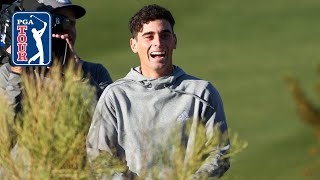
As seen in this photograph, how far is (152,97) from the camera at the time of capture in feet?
9.33

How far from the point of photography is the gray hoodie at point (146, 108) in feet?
8.84

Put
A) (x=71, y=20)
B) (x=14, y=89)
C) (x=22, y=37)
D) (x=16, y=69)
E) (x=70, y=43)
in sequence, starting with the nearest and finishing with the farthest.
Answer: (x=14, y=89) → (x=16, y=69) → (x=70, y=43) → (x=71, y=20) → (x=22, y=37)

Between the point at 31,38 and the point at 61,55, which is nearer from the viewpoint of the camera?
the point at 61,55

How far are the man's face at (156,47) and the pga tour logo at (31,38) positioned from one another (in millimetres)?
666

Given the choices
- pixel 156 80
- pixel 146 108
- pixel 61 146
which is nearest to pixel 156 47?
pixel 156 80

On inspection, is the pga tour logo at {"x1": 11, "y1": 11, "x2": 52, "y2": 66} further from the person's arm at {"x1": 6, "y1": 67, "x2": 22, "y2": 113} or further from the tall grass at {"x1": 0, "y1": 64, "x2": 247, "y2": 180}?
the tall grass at {"x1": 0, "y1": 64, "x2": 247, "y2": 180}

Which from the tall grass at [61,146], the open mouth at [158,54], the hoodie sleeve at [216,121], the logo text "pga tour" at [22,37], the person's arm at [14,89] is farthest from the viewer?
the logo text "pga tour" at [22,37]

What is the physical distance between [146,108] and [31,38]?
1340 millimetres

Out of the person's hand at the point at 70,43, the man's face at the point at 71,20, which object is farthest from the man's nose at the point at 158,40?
the man's face at the point at 71,20

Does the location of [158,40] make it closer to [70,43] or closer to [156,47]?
[156,47]

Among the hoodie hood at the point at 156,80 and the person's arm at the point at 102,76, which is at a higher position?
the hoodie hood at the point at 156,80

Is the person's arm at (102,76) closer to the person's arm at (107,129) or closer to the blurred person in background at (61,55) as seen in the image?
the blurred person in background at (61,55)

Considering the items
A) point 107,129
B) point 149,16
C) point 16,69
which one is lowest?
point 107,129

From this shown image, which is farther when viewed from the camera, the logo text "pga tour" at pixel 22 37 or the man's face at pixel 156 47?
the logo text "pga tour" at pixel 22 37
